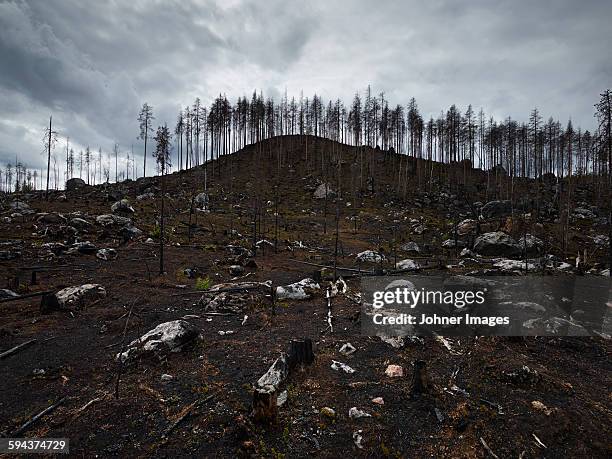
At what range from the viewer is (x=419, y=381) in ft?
21.8

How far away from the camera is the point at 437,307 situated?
1173 cm

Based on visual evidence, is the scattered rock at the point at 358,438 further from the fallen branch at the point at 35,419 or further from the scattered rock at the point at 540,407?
the fallen branch at the point at 35,419

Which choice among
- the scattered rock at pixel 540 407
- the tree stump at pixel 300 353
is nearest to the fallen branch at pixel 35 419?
the tree stump at pixel 300 353

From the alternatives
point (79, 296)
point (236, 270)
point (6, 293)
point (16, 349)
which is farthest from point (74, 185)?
point (16, 349)

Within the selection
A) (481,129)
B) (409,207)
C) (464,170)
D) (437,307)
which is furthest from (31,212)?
(481,129)

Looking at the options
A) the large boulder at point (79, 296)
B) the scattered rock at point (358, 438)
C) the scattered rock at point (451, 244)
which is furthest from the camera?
the scattered rock at point (451, 244)

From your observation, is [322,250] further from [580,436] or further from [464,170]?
[464,170]

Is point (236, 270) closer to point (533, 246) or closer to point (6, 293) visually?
point (6, 293)

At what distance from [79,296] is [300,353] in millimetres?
11194

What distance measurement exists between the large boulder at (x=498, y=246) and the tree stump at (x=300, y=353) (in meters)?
27.5

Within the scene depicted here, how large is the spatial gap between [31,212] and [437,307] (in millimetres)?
41574

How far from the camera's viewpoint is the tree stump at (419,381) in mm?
6594

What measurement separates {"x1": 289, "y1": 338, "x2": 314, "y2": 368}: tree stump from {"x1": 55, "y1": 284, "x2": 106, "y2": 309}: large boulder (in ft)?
34.7

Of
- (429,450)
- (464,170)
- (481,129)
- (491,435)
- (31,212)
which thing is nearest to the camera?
(429,450)
